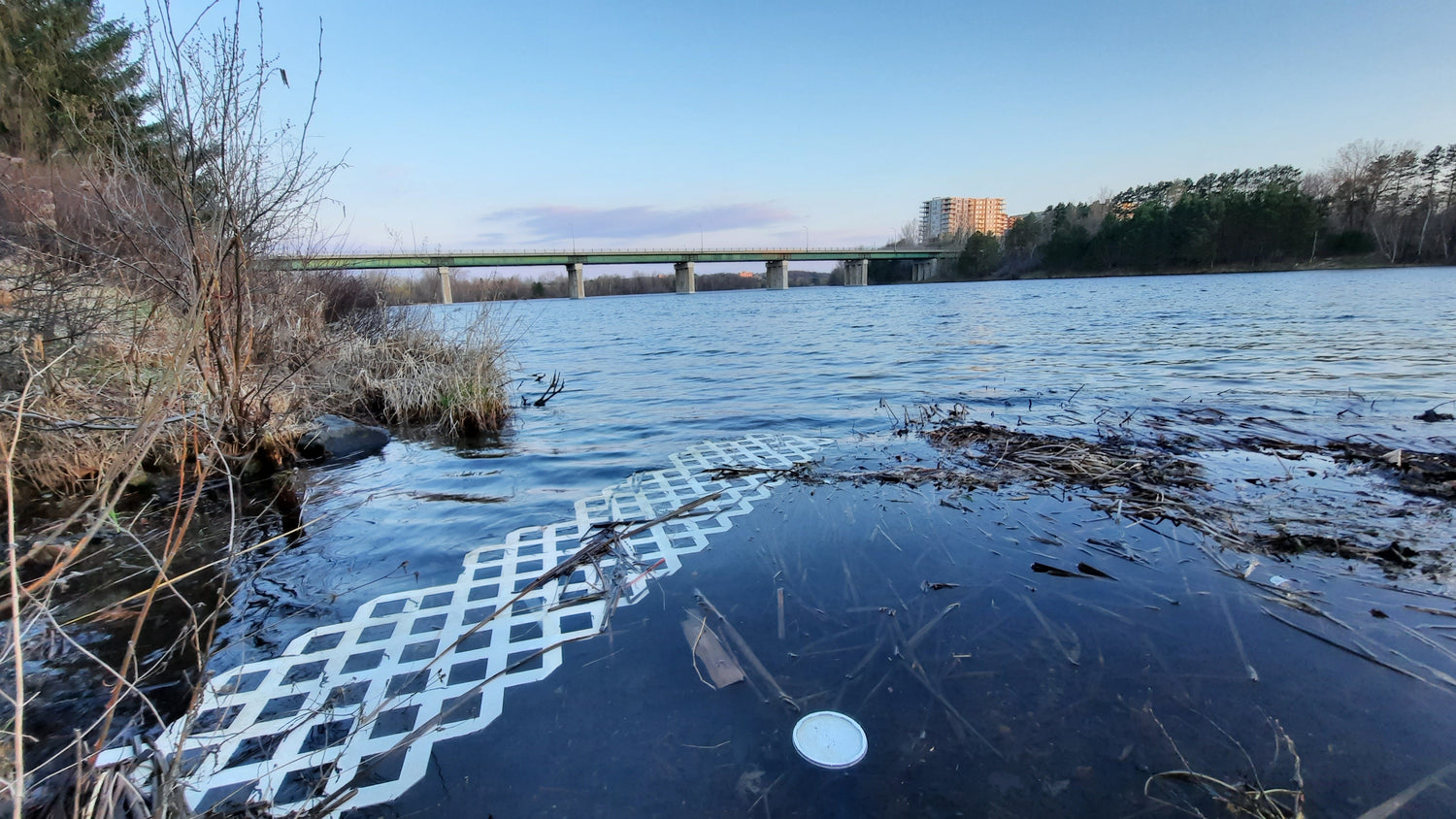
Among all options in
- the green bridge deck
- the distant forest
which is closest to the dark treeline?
the distant forest

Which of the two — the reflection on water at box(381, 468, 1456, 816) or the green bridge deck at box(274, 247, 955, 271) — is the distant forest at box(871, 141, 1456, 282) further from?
the reflection on water at box(381, 468, 1456, 816)

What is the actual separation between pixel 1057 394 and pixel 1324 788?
8.34 m

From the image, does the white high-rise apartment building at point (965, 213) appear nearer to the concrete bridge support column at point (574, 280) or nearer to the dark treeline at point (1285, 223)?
the dark treeline at point (1285, 223)

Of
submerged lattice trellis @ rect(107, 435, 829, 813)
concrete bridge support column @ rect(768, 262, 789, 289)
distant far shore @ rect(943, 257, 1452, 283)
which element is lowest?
submerged lattice trellis @ rect(107, 435, 829, 813)

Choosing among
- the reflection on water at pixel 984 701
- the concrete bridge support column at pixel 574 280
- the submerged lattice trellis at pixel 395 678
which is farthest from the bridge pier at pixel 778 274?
the reflection on water at pixel 984 701

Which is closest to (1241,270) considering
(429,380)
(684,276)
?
(684,276)

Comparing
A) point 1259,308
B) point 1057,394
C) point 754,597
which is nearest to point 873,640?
point 754,597

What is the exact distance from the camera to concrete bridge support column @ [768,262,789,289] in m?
85.5

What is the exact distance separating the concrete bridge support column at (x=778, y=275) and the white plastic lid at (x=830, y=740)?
279 feet

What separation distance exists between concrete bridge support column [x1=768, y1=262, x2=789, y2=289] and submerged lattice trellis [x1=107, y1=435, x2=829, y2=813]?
83.6m

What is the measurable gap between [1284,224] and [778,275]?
56.2 m

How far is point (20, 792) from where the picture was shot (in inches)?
45.4

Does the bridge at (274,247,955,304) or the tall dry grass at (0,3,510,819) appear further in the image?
the bridge at (274,247,955,304)

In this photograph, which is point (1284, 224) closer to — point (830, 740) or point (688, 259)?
point (688, 259)
